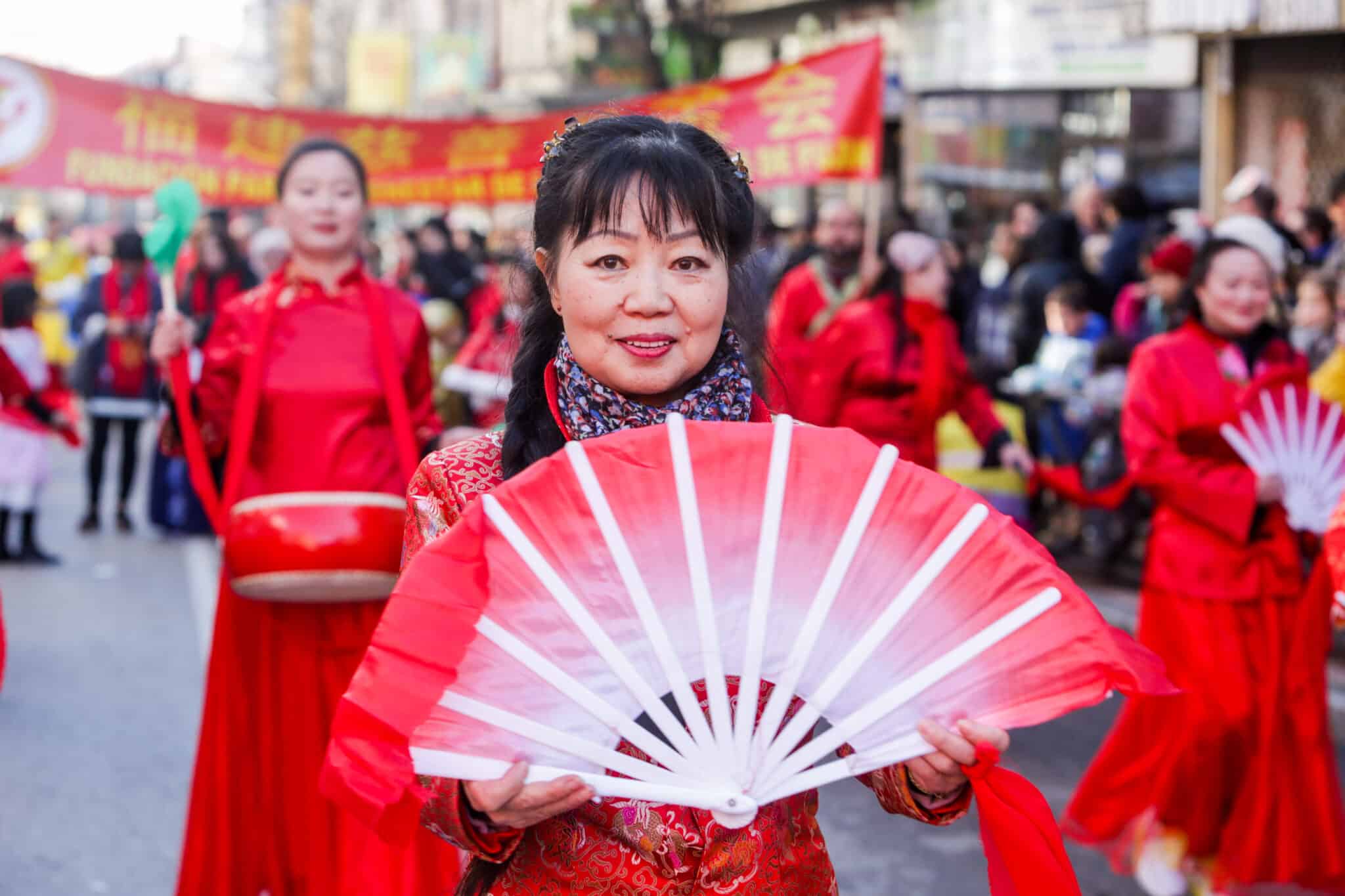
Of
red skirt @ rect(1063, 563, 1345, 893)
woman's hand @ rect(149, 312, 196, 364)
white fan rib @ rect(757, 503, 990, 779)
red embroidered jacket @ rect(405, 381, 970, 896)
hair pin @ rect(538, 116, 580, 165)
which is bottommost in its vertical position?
red skirt @ rect(1063, 563, 1345, 893)

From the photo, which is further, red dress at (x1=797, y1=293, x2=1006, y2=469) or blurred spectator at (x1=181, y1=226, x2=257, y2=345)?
blurred spectator at (x1=181, y1=226, x2=257, y2=345)

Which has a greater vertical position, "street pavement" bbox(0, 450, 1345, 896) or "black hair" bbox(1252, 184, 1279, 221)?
"black hair" bbox(1252, 184, 1279, 221)

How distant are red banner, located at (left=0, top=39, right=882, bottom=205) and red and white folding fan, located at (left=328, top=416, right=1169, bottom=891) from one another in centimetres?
497

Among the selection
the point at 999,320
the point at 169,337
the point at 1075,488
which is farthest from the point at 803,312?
the point at 169,337

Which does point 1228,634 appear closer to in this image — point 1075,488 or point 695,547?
point 1075,488

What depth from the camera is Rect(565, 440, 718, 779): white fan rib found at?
6.14ft

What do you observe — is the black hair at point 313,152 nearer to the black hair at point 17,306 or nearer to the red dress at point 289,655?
the red dress at point 289,655

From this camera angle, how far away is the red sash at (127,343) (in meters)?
12.2

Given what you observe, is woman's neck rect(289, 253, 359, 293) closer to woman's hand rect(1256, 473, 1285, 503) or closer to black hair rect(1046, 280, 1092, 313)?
woman's hand rect(1256, 473, 1285, 503)

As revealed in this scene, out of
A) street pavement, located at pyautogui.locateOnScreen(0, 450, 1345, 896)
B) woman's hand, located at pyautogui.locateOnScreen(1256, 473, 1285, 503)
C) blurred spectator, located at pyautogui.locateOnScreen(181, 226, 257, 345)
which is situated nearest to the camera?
woman's hand, located at pyautogui.locateOnScreen(1256, 473, 1285, 503)

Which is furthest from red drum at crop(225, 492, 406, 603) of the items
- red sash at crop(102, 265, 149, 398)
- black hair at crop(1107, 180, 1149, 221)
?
red sash at crop(102, 265, 149, 398)

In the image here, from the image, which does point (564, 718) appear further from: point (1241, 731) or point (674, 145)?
point (1241, 731)

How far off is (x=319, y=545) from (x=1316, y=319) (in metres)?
5.51

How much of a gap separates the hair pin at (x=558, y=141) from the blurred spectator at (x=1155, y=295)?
186 inches
